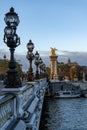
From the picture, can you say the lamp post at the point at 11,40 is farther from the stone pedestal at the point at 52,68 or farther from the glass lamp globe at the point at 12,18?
the stone pedestal at the point at 52,68

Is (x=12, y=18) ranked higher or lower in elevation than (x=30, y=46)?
lower

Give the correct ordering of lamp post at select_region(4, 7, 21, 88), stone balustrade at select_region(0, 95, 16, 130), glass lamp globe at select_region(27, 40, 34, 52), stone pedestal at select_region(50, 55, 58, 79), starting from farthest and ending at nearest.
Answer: stone pedestal at select_region(50, 55, 58, 79) < glass lamp globe at select_region(27, 40, 34, 52) < lamp post at select_region(4, 7, 21, 88) < stone balustrade at select_region(0, 95, 16, 130)

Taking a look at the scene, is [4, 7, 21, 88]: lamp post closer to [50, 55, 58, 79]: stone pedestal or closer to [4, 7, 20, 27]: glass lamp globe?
[4, 7, 20, 27]: glass lamp globe

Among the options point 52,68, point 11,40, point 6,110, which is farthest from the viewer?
point 52,68

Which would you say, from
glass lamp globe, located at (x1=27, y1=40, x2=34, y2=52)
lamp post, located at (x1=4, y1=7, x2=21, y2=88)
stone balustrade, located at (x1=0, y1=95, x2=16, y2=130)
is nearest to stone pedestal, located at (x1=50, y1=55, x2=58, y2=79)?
glass lamp globe, located at (x1=27, y1=40, x2=34, y2=52)

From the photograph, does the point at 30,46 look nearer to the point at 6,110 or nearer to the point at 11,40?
the point at 11,40

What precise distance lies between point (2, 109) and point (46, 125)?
27501 mm

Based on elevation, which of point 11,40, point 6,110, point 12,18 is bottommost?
point 6,110

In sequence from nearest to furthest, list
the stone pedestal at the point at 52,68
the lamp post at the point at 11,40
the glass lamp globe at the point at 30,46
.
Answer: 1. the lamp post at the point at 11,40
2. the glass lamp globe at the point at 30,46
3. the stone pedestal at the point at 52,68

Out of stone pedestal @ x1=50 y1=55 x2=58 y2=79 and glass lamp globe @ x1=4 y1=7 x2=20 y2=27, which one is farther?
stone pedestal @ x1=50 y1=55 x2=58 y2=79

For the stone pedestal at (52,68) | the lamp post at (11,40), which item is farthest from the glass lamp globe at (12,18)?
the stone pedestal at (52,68)

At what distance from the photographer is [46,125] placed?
36.4 meters

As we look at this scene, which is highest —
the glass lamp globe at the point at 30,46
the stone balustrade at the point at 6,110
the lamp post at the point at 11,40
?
the glass lamp globe at the point at 30,46

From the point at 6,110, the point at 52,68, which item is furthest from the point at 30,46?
the point at 52,68
